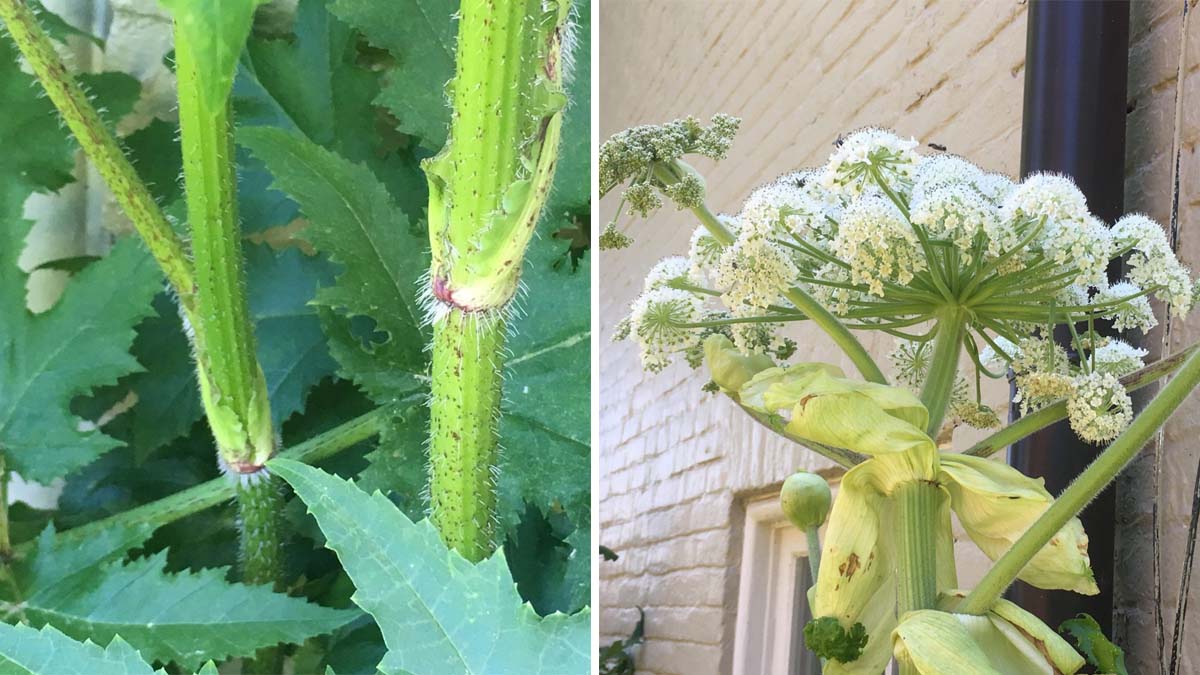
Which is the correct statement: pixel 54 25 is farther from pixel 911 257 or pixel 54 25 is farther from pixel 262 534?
pixel 911 257

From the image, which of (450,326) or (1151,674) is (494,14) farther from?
(1151,674)

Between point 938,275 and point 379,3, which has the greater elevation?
point 379,3

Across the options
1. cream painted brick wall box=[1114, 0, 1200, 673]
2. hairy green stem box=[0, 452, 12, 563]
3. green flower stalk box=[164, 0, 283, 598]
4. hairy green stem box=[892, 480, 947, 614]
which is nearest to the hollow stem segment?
green flower stalk box=[164, 0, 283, 598]

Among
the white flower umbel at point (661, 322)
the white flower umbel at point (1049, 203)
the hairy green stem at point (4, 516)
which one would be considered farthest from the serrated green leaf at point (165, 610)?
the white flower umbel at point (1049, 203)

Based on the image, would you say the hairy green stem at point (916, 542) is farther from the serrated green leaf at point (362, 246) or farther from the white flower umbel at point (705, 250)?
the serrated green leaf at point (362, 246)

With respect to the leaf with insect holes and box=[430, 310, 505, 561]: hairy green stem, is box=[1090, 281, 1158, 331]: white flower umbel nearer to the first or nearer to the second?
box=[430, 310, 505, 561]: hairy green stem

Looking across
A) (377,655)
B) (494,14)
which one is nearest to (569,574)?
(377,655)

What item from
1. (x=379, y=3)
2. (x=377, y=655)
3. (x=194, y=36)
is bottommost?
(x=377, y=655)
